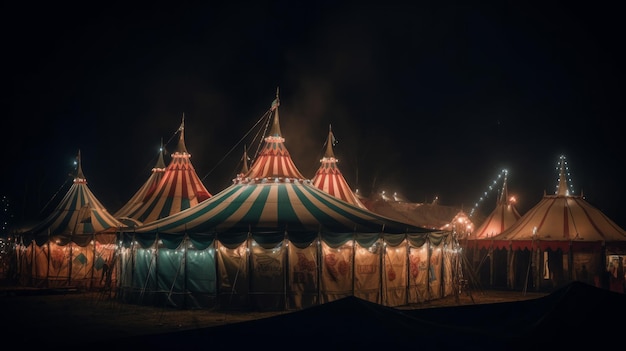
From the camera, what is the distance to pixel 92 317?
1117cm

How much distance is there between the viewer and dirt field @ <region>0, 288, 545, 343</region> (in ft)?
29.8

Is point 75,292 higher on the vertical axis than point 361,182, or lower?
lower

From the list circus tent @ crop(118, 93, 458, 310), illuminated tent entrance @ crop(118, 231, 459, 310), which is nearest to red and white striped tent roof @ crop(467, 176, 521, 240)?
circus tent @ crop(118, 93, 458, 310)

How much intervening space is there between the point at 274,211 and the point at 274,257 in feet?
4.53

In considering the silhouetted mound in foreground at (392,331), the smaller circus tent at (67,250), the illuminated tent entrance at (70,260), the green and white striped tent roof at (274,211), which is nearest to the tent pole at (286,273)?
the green and white striped tent roof at (274,211)

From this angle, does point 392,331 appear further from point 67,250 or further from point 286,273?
point 67,250

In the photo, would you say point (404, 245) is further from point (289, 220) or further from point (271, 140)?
point (271, 140)

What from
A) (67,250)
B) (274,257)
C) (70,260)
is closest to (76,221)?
(67,250)

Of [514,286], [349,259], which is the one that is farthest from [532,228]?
[349,259]

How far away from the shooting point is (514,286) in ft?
65.8

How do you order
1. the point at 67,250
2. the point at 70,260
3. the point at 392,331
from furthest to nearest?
the point at 67,250, the point at 70,260, the point at 392,331

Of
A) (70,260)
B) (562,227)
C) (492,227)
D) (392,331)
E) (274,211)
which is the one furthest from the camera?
(492,227)

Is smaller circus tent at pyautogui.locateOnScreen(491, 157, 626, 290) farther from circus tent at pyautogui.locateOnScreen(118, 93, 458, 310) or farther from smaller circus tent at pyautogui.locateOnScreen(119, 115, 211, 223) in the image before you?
smaller circus tent at pyautogui.locateOnScreen(119, 115, 211, 223)

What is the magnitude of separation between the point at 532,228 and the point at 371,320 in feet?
55.7
